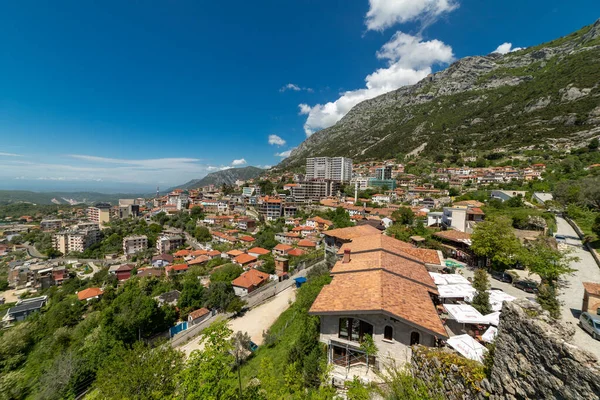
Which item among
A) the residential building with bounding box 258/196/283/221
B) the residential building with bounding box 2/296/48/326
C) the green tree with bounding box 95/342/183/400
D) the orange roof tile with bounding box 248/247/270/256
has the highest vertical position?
the residential building with bounding box 258/196/283/221

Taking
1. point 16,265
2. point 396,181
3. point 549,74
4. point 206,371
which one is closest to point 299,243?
point 206,371

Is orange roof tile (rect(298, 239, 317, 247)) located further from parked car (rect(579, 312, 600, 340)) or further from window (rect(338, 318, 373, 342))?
parked car (rect(579, 312, 600, 340))

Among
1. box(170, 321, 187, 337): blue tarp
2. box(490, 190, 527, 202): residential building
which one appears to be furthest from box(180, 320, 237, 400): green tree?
box(490, 190, 527, 202): residential building

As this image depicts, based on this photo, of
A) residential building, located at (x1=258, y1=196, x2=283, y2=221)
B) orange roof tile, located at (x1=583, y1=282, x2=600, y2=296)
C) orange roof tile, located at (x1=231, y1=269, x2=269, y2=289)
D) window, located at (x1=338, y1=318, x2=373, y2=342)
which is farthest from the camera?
residential building, located at (x1=258, y1=196, x2=283, y2=221)

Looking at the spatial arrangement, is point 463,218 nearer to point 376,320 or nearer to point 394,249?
point 394,249

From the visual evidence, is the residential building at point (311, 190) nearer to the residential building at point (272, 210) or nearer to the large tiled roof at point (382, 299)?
the residential building at point (272, 210)

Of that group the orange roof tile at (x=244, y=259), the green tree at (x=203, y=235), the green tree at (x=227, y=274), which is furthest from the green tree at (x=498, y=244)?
the green tree at (x=203, y=235)
